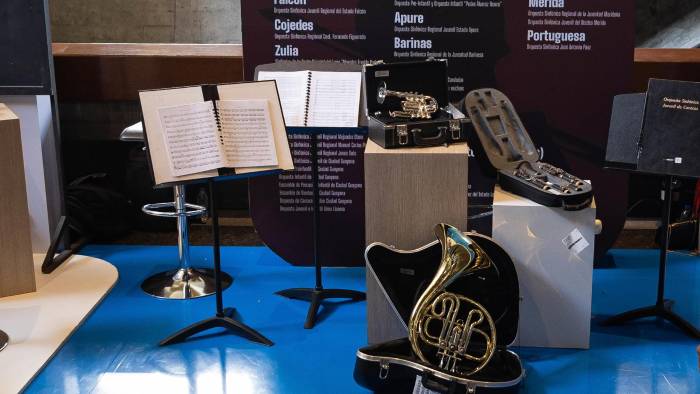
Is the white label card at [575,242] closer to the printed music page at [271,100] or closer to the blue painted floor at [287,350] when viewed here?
the blue painted floor at [287,350]

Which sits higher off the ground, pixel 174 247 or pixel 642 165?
pixel 642 165

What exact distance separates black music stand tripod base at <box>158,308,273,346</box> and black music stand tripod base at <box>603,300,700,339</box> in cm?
175

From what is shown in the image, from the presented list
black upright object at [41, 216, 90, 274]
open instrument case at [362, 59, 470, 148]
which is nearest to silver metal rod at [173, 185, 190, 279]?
black upright object at [41, 216, 90, 274]

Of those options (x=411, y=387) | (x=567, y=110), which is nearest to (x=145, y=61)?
(x=567, y=110)

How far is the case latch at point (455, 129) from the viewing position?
422 cm

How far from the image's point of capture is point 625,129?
4320 millimetres

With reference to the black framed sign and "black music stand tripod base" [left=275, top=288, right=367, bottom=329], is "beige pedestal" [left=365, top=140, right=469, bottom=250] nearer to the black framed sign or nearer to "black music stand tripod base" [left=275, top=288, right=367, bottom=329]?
"black music stand tripod base" [left=275, top=288, right=367, bottom=329]

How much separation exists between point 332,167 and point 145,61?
1609mm

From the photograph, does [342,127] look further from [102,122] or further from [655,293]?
[102,122]

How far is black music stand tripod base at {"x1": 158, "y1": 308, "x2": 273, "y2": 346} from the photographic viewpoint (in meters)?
4.42

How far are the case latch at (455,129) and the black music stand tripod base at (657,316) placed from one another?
1.27m

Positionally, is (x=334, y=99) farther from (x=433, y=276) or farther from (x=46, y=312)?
(x=46, y=312)

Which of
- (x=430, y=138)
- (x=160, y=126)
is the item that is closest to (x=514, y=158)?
(x=430, y=138)

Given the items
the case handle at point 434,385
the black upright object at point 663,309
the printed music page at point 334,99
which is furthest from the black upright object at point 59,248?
the black upright object at point 663,309
